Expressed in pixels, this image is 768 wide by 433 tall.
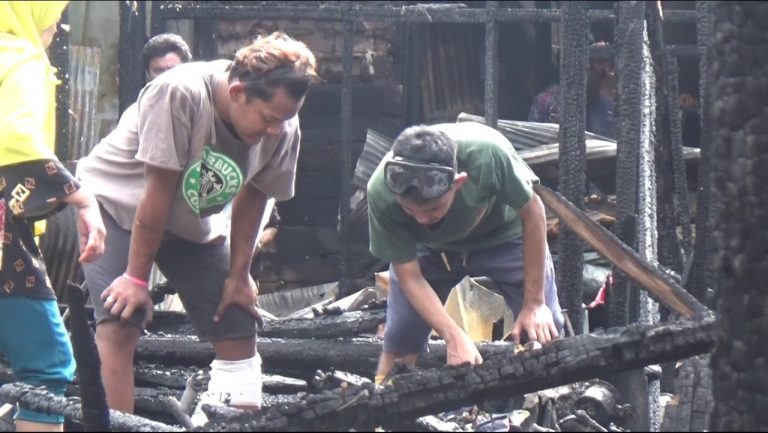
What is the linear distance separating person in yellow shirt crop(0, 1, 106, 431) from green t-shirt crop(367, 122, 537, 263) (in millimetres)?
1261

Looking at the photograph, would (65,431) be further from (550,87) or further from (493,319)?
(550,87)

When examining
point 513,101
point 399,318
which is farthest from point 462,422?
point 513,101

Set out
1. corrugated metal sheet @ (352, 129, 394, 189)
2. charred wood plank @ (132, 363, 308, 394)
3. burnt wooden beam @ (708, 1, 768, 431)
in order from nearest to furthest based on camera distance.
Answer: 1. burnt wooden beam @ (708, 1, 768, 431)
2. charred wood plank @ (132, 363, 308, 394)
3. corrugated metal sheet @ (352, 129, 394, 189)

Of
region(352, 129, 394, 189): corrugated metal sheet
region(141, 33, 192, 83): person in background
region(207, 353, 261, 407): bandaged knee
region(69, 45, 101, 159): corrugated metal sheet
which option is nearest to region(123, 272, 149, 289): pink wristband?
region(207, 353, 261, 407): bandaged knee

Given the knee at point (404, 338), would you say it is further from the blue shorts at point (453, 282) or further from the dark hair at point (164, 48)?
the dark hair at point (164, 48)

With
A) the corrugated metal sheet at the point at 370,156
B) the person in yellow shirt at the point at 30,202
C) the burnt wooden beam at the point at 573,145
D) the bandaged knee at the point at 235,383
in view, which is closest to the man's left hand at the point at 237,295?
the bandaged knee at the point at 235,383

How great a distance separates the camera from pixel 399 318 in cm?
568

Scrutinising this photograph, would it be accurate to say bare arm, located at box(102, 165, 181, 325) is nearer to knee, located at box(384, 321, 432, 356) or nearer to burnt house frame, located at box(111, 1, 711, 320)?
knee, located at box(384, 321, 432, 356)

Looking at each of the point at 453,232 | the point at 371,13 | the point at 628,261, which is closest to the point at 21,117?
the point at 453,232

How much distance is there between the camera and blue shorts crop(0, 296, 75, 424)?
14.8 ft

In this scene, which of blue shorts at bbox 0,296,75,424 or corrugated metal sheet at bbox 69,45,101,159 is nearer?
blue shorts at bbox 0,296,75,424

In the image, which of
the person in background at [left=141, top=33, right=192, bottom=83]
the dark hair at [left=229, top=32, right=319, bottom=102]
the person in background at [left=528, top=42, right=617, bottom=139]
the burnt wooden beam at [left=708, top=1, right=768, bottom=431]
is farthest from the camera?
the person in background at [left=528, top=42, right=617, bottom=139]

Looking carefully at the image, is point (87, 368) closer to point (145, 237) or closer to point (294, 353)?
point (145, 237)

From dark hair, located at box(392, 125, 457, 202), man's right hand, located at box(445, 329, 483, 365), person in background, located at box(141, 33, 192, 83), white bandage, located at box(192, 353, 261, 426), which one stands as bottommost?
white bandage, located at box(192, 353, 261, 426)
